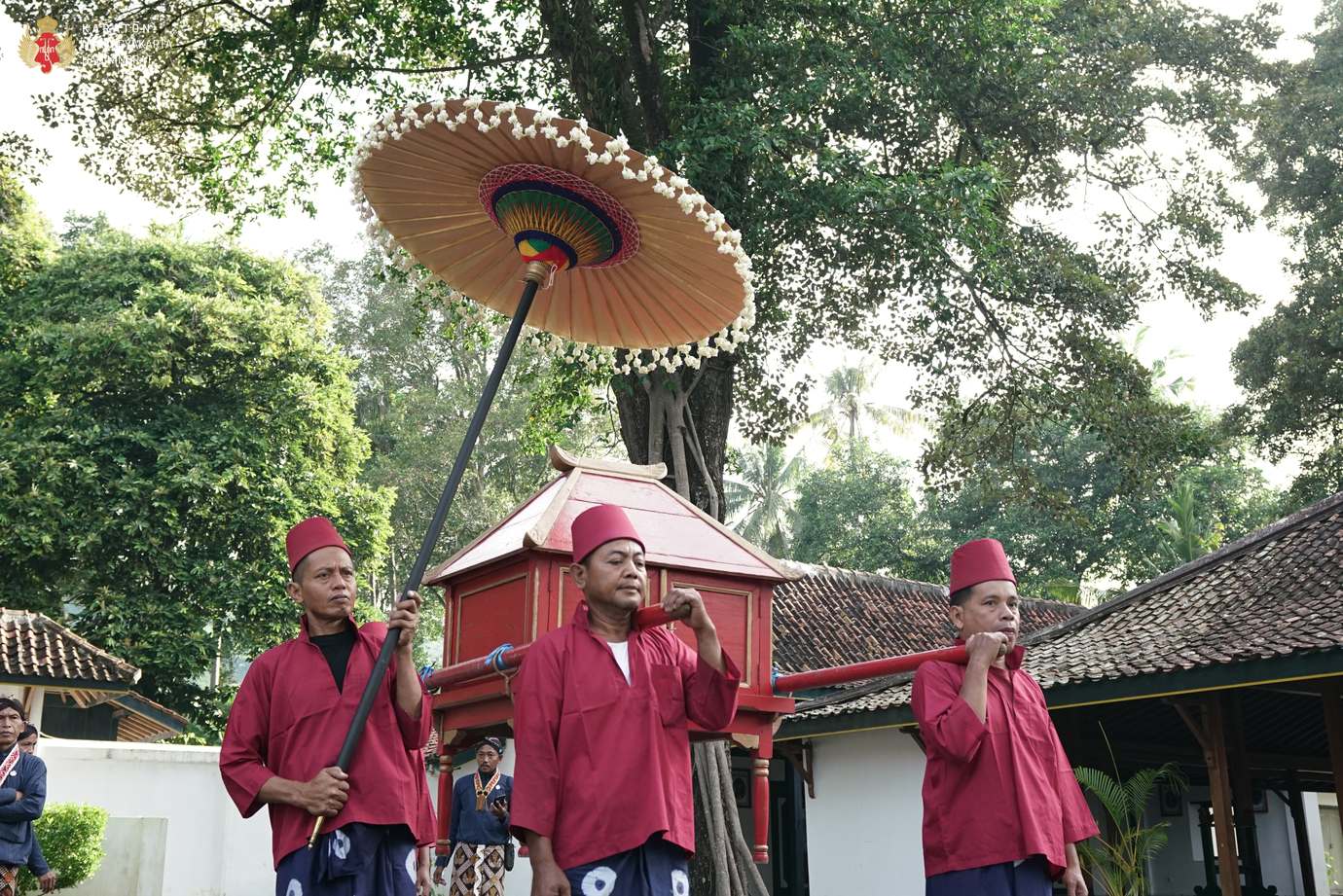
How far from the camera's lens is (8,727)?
6504 mm

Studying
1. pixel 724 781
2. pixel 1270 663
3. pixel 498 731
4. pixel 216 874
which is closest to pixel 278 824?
pixel 498 731

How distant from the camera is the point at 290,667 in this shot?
339cm

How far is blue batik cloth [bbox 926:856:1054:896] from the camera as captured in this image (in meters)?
3.38

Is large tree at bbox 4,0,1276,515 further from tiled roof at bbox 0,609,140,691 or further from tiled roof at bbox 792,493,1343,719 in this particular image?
tiled roof at bbox 0,609,140,691

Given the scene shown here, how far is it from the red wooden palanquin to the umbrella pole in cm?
51

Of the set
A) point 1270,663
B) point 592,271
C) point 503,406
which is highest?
point 503,406

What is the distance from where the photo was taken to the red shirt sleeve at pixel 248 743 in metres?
3.22

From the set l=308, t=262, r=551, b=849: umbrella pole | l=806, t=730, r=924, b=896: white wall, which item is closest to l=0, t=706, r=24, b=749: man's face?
l=308, t=262, r=551, b=849: umbrella pole

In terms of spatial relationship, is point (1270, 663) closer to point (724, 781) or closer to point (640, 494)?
point (724, 781)

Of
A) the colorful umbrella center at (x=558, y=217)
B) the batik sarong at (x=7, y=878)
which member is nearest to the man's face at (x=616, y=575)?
the colorful umbrella center at (x=558, y=217)

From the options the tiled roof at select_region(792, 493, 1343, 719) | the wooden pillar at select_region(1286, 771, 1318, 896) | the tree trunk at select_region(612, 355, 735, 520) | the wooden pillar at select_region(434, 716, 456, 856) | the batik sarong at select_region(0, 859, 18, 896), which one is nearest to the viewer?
the wooden pillar at select_region(434, 716, 456, 856)

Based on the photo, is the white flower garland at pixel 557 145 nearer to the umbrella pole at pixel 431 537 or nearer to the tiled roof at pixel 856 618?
the umbrella pole at pixel 431 537

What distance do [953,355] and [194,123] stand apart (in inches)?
→ 269

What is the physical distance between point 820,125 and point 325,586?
6.94m
